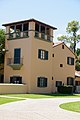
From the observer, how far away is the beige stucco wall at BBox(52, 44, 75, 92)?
40.8m

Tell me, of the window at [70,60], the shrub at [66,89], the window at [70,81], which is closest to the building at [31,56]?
the shrub at [66,89]

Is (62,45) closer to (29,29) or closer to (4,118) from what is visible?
(29,29)

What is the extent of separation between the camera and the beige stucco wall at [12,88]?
103 feet

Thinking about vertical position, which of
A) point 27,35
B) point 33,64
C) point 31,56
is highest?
point 27,35

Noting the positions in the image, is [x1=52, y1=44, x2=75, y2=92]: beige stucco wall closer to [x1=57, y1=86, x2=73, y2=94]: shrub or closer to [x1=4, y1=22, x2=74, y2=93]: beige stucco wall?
[x1=4, y1=22, x2=74, y2=93]: beige stucco wall

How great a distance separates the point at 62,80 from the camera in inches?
1661

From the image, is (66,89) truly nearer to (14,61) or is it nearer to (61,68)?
(61,68)

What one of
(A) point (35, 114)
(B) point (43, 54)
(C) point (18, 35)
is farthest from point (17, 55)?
(A) point (35, 114)

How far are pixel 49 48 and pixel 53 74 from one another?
4.10 metres

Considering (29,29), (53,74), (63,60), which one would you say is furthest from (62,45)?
(29,29)

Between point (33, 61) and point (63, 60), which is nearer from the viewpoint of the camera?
point (33, 61)

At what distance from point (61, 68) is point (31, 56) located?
27.2 feet

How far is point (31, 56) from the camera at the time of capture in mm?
35188

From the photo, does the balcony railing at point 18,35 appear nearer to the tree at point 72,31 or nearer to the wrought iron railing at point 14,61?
the wrought iron railing at point 14,61
